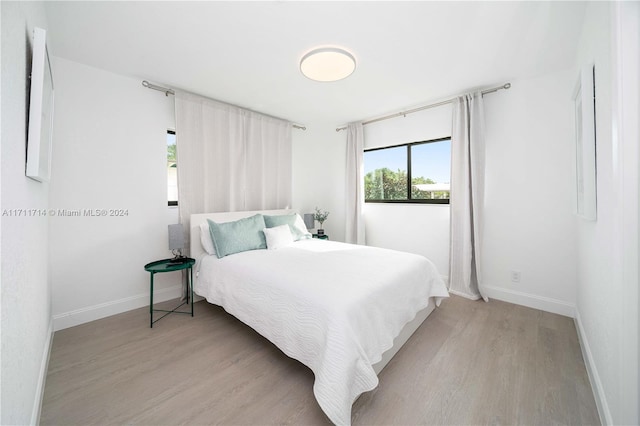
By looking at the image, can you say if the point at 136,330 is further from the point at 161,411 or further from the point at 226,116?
the point at 226,116

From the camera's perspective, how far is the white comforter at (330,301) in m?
1.31

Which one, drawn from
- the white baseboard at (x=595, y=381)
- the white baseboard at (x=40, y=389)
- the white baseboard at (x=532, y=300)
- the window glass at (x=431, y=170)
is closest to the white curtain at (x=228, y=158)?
the white baseboard at (x=40, y=389)

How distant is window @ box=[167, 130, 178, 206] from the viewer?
2949 millimetres

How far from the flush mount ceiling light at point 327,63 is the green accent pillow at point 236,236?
174cm

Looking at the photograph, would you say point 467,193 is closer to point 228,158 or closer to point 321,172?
point 321,172

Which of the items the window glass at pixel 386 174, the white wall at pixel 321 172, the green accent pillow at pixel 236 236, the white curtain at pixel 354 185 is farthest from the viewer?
the white wall at pixel 321 172

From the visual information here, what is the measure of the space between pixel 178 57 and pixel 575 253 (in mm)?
4290

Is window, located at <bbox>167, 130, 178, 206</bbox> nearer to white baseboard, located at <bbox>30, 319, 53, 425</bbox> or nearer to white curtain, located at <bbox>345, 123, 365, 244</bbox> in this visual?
white baseboard, located at <bbox>30, 319, 53, 425</bbox>

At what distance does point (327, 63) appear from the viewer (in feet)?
7.04

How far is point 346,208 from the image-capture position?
4285 mm

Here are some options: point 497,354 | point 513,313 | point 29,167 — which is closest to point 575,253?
point 513,313

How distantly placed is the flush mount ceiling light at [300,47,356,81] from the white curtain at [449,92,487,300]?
1.67 metres

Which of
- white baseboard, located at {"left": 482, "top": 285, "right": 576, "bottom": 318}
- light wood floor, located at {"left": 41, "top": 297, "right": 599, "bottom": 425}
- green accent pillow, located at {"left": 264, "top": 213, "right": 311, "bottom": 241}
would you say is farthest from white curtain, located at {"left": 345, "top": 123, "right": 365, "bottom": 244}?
light wood floor, located at {"left": 41, "top": 297, "right": 599, "bottom": 425}

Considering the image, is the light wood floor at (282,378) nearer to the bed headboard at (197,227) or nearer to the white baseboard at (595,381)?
the white baseboard at (595,381)
